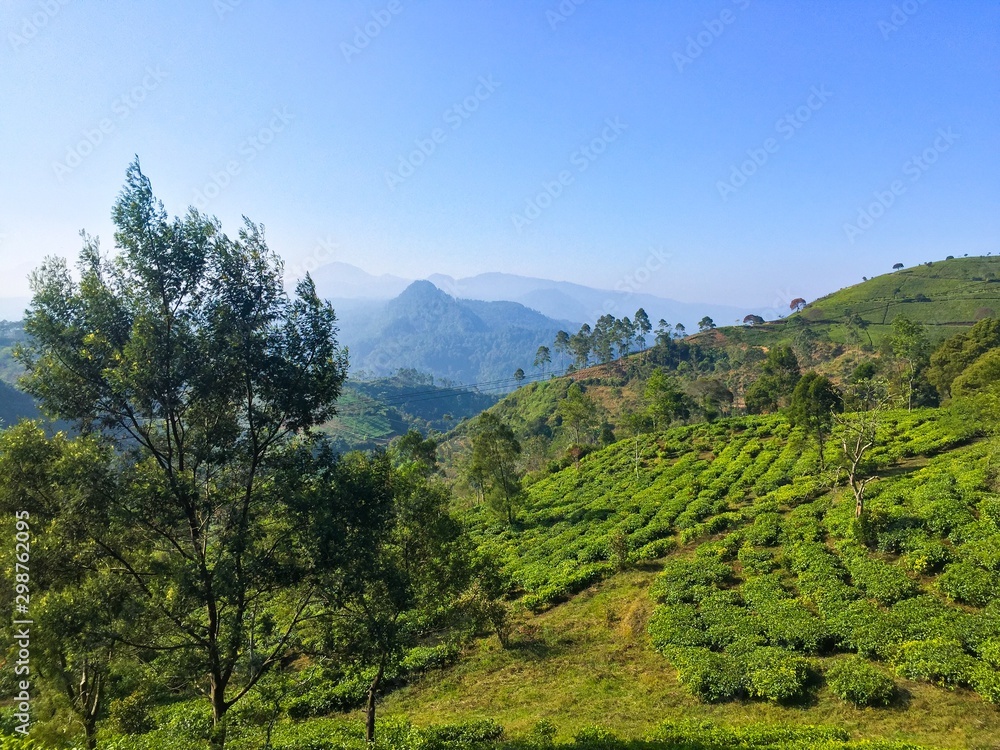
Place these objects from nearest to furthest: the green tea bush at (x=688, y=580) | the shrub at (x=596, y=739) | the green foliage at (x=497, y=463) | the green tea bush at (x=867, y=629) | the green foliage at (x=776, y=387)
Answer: the shrub at (x=596, y=739) → the green tea bush at (x=867, y=629) → the green tea bush at (x=688, y=580) → the green foliage at (x=497, y=463) → the green foliage at (x=776, y=387)

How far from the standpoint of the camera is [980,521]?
79.8ft

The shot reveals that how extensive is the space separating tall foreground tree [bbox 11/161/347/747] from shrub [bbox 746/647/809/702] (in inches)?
652

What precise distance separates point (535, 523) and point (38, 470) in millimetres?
41559

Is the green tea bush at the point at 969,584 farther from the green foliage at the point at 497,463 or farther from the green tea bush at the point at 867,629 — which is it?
the green foliage at the point at 497,463

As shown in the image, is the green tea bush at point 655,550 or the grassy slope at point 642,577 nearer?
the grassy slope at point 642,577

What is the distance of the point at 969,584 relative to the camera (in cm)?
2045

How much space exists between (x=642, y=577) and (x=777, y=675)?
13509mm

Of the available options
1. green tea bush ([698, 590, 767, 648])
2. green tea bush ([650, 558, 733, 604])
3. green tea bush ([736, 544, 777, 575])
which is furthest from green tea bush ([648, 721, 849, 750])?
green tea bush ([736, 544, 777, 575])

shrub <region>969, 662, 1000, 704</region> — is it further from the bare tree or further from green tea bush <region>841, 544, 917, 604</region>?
the bare tree

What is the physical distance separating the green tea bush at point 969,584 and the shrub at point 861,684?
19.9 ft

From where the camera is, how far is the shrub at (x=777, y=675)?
17.4 metres

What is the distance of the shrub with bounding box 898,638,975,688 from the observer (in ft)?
53.6
